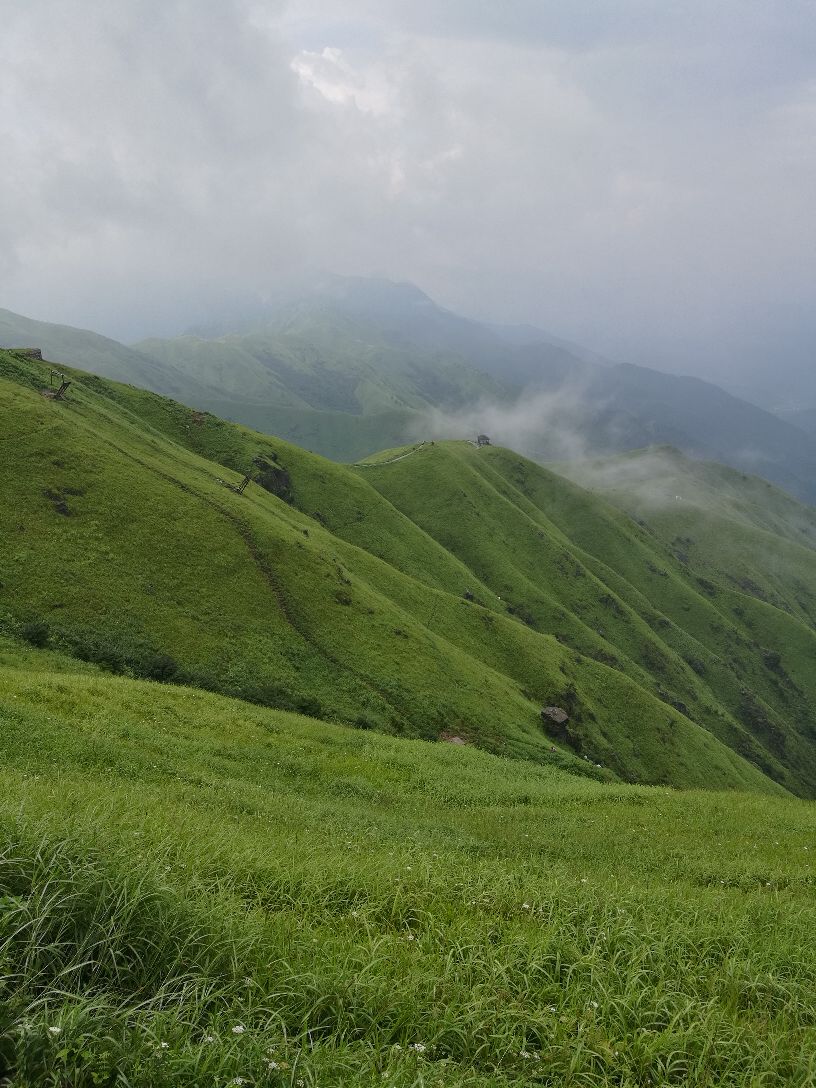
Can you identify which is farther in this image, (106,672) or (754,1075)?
(106,672)

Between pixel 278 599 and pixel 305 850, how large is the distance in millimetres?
53816

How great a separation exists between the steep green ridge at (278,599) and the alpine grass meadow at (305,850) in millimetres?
429

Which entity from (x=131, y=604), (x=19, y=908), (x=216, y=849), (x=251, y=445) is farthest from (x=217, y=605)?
(x=251, y=445)

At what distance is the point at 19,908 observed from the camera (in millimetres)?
6031

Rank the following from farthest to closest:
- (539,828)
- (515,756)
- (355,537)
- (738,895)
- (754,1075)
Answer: (355,537) < (515,756) < (539,828) < (738,895) < (754,1075)

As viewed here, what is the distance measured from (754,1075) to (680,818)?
23537 mm

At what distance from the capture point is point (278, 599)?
64.8 metres

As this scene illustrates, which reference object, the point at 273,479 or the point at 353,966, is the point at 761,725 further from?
the point at 353,966

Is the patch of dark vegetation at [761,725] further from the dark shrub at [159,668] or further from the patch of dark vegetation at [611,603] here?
the dark shrub at [159,668]

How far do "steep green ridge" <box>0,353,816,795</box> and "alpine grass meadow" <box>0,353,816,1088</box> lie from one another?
43 cm

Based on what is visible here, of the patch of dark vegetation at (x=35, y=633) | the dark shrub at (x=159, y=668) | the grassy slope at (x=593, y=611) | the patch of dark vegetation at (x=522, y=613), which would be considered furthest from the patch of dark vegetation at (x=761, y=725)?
the patch of dark vegetation at (x=35, y=633)

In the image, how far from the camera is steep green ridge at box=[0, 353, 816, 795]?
52.2m

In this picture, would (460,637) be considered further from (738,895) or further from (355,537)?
(738,895)

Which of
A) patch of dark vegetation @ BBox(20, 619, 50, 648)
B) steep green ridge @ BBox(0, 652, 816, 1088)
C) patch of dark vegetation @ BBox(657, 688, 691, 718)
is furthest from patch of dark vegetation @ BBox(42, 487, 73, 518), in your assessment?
patch of dark vegetation @ BBox(657, 688, 691, 718)
